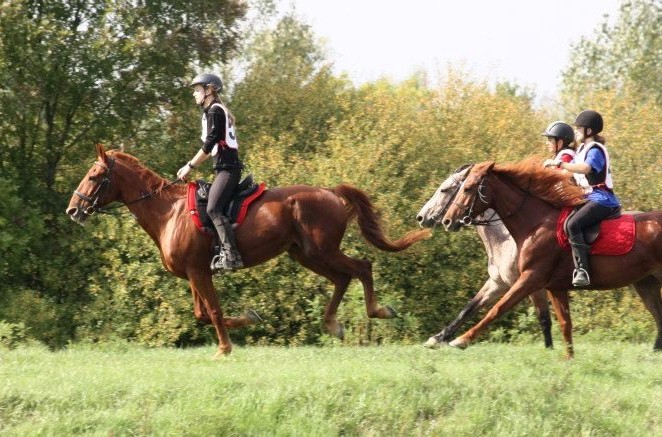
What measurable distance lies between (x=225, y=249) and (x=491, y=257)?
3425 mm

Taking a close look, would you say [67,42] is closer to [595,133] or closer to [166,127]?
[166,127]

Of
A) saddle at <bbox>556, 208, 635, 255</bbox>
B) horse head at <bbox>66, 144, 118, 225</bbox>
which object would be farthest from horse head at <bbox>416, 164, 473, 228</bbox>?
horse head at <bbox>66, 144, 118, 225</bbox>

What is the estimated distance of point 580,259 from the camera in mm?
11203

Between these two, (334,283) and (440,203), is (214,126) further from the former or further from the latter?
(440,203)

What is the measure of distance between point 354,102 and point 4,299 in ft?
36.3

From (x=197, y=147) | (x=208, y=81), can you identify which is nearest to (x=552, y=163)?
(x=208, y=81)

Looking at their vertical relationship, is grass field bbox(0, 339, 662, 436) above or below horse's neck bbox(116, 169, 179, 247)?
below

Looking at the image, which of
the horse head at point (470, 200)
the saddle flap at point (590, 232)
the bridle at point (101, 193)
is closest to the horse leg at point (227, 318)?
the bridle at point (101, 193)

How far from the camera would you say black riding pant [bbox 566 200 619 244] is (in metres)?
11.2

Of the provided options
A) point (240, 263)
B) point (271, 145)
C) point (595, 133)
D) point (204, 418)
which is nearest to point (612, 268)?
point (595, 133)

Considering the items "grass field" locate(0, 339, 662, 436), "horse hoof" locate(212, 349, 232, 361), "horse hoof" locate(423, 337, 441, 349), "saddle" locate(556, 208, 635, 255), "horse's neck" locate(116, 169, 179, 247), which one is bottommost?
"grass field" locate(0, 339, 662, 436)

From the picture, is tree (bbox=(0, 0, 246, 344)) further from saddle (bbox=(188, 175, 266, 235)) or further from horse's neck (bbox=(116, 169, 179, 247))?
saddle (bbox=(188, 175, 266, 235))

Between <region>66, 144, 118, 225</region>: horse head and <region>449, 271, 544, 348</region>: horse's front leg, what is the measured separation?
15.1ft

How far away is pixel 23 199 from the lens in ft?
74.1
